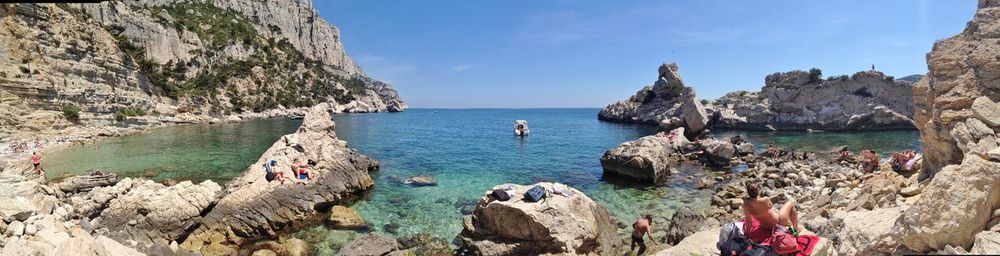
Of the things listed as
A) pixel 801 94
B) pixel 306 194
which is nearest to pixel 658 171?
pixel 306 194

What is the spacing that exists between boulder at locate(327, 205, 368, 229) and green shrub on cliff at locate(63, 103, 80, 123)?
1633 inches

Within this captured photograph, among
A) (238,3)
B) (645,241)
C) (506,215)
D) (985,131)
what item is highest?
(238,3)

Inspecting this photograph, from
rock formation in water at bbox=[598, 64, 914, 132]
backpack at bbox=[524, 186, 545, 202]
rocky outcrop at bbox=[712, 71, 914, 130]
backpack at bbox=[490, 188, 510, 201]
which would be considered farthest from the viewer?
rocky outcrop at bbox=[712, 71, 914, 130]

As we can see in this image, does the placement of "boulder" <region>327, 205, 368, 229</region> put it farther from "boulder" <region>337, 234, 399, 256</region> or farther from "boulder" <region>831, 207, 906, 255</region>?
"boulder" <region>831, 207, 906, 255</region>

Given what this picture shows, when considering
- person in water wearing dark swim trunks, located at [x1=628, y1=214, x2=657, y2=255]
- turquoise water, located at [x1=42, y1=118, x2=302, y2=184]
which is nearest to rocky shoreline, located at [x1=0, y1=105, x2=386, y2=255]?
turquoise water, located at [x1=42, y1=118, x2=302, y2=184]

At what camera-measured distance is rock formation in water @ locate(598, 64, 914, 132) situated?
201ft

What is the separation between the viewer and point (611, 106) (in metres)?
109

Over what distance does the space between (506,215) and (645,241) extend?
17.7ft

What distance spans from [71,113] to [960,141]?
61.8 m

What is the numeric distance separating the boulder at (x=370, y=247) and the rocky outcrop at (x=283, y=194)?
459cm

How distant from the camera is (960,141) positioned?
1123 cm

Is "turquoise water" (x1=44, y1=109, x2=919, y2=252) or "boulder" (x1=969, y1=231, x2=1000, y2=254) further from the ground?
"boulder" (x1=969, y1=231, x2=1000, y2=254)

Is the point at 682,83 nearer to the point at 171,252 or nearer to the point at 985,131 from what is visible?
the point at 985,131

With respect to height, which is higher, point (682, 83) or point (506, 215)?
point (682, 83)
